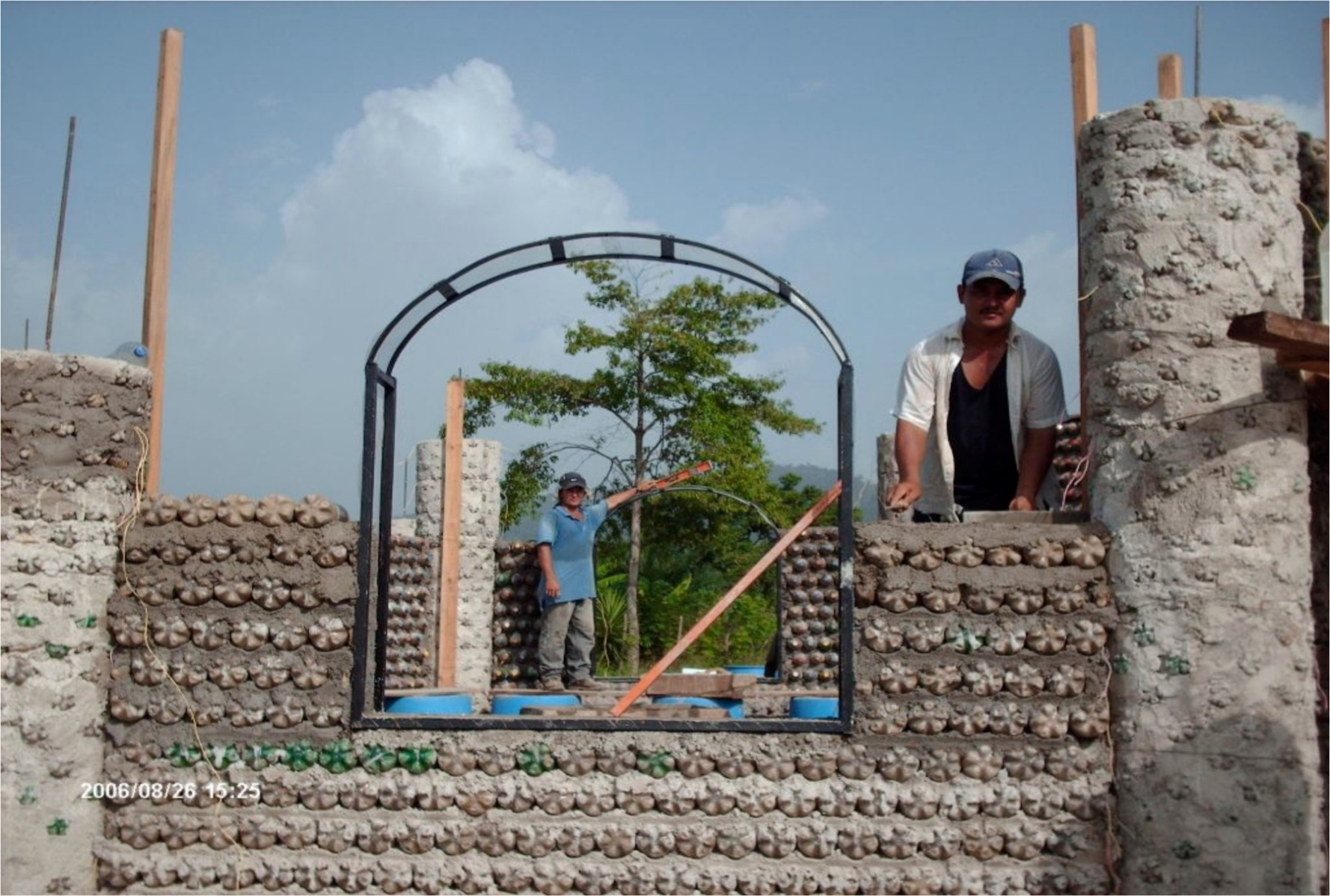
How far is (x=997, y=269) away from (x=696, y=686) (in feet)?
9.29

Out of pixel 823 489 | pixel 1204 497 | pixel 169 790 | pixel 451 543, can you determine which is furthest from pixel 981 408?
pixel 823 489

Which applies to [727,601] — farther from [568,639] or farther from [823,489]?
[823,489]

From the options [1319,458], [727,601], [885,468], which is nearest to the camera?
[1319,458]

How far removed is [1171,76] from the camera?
555 cm

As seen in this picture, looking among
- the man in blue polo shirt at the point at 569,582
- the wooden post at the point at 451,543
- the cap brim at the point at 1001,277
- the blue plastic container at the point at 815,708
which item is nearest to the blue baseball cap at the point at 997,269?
the cap brim at the point at 1001,277

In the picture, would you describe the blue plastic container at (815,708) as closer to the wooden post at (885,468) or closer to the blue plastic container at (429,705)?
the blue plastic container at (429,705)

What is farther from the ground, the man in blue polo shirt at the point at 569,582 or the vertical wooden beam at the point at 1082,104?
the vertical wooden beam at the point at 1082,104

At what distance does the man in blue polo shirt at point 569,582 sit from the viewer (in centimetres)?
1118

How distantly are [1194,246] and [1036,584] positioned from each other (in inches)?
55.0

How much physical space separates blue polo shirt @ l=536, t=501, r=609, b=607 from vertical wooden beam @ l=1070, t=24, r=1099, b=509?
6.08m

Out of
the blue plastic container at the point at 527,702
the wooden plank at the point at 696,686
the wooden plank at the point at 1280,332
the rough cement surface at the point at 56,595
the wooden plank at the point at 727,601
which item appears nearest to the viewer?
the wooden plank at the point at 1280,332

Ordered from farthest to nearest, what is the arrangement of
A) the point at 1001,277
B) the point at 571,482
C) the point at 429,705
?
1. the point at 571,482
2. the point at 429,705
3. the point at 1001,277

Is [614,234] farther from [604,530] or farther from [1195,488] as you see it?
[604,530]

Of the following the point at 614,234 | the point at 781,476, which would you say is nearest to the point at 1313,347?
the point at 614,234
